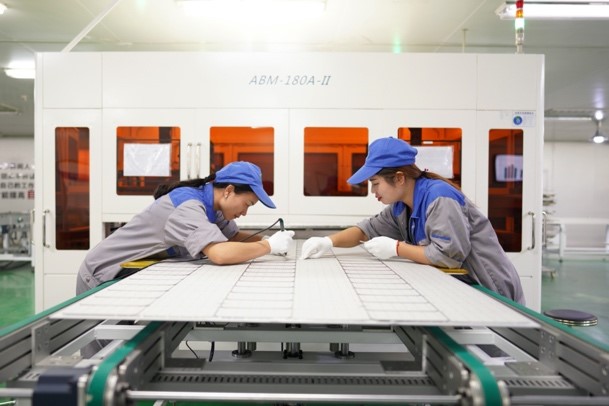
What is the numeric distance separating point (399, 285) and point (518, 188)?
172 centimetres

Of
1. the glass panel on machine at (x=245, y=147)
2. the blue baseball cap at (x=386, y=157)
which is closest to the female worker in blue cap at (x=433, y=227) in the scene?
the blue baseball cap at (x=386, y=157)

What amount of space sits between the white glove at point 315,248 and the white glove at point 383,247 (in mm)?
186

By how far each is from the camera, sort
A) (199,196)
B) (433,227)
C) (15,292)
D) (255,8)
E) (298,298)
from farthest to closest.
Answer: (15,292) → (255,8) → (199,196) → (433,227) → (298,298)

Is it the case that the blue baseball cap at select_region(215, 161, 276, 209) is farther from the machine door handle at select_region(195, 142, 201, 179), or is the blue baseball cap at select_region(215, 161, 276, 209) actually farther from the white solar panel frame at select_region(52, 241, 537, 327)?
the machine door handle at select_region(195, 142, 201, 179)

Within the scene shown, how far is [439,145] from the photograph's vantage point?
2.52 meters

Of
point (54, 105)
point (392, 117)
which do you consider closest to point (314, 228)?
point (392, 117)

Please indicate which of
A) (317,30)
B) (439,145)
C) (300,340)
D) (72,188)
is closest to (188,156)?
(72,188)

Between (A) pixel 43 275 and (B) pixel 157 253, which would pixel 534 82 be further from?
(A) pixel 43 275

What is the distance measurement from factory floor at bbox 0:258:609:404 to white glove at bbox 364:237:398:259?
2318 mm

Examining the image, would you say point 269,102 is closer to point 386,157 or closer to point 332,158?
point 332,158

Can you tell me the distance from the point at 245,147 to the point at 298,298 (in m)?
1.64

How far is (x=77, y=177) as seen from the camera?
8.30 ft

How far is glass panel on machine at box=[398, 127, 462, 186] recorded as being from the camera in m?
2.51

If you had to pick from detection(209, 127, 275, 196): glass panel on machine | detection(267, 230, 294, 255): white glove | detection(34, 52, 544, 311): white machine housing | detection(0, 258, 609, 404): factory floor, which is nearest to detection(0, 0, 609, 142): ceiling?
detection(34, 52, 544, 311): white machine housing
